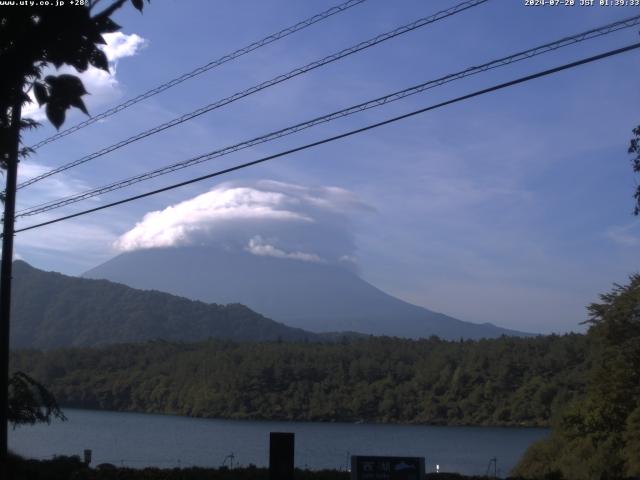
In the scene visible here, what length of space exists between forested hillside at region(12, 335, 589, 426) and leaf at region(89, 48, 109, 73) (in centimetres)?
5696

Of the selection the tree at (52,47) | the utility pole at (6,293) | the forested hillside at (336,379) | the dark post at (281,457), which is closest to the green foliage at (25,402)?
the utility pole at (6,293)

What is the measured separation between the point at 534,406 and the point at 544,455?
3551 cm

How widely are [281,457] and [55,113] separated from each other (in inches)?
248

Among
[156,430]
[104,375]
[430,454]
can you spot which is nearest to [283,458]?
[430,454]

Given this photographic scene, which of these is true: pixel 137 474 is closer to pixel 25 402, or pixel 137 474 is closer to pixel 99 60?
pixel 25 402

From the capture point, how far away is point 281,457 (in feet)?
34.9

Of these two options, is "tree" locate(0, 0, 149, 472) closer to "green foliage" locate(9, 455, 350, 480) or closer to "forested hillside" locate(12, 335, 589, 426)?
"green foliage" locate(9, 455, 350, 480)

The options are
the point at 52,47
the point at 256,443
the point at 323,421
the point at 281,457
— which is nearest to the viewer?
the point at 52,47

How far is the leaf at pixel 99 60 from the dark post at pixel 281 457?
6.13m

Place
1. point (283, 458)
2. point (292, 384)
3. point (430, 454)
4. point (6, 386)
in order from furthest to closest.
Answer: point (292, 384) → point (430, 454) → point (6, 386) → point (283, 458)

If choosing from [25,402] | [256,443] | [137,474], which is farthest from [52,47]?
[256,443]

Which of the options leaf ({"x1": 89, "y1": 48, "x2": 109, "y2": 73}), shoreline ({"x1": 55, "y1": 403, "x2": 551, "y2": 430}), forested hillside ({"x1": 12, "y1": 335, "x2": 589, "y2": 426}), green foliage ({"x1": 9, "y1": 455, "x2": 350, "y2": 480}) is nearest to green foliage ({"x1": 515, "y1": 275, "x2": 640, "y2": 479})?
green foliage ({"x1": 9, "y1": 455, "x2": 350, "y2": 480})

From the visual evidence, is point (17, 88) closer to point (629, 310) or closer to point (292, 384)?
point (629, 310)

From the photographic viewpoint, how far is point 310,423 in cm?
7875
